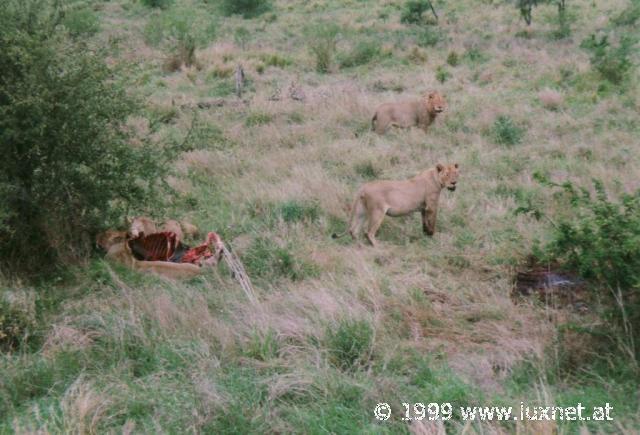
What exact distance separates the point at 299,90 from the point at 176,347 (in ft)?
37.8

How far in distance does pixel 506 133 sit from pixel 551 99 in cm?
258

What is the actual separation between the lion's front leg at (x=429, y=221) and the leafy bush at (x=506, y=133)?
12.8ft

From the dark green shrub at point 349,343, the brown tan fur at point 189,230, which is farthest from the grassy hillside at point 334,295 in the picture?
the brown tan fur at point 189,230

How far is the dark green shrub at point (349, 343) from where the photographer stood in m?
4.88

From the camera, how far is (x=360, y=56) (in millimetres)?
20578

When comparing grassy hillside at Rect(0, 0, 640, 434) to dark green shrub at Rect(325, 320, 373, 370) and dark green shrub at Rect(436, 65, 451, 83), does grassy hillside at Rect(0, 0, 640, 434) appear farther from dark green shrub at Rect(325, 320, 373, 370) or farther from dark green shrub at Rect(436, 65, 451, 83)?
dark green shrub at Rect(436, 65, 451, 83)

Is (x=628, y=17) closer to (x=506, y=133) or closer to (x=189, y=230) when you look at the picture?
(x=506, y=133)

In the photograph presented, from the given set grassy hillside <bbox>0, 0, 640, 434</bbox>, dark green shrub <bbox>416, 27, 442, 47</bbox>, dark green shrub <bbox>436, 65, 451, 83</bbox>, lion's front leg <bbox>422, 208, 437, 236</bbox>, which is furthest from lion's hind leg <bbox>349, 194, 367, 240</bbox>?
dark green shrub <bbox>416, 27, 442, 47</bbox>

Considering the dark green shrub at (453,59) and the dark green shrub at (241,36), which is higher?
the dark green shrub at (453,59)

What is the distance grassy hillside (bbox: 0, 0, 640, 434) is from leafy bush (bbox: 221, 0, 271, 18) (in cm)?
2294

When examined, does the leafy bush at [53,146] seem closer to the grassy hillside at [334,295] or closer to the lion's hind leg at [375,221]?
the grassy hillside at [334,295]

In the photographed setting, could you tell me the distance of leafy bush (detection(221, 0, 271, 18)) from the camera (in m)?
37.3

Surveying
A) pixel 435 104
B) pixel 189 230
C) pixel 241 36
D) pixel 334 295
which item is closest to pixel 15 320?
pixel 334 295

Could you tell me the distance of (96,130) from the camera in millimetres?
7254
